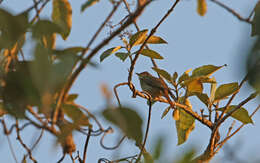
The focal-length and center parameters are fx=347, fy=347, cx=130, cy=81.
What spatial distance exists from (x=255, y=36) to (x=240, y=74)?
109 mm

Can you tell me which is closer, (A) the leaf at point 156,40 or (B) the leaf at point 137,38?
(B) the leaf at point 137,38

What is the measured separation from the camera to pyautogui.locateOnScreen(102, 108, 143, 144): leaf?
1.31ft

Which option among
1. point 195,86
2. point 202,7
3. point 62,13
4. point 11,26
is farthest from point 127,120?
point 195,86

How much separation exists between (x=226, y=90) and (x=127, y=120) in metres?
0.61

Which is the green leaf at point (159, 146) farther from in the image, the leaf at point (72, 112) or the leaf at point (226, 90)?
the leaf at point (226, 90)

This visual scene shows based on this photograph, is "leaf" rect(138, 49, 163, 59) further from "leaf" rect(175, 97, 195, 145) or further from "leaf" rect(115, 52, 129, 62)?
"leaf" rect(175, 97, 195, 145)

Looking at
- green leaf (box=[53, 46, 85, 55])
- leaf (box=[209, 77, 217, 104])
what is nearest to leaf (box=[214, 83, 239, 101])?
leaf (box=[209, 77, 217, 104])

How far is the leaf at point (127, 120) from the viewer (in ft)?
1.31

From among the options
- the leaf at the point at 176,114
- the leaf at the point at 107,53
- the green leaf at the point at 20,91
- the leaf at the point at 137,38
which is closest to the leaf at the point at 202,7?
the leaf at the point at 137,38

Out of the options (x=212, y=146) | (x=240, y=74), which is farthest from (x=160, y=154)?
(x=212, y=146)

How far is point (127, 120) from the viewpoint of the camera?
16.7 inches

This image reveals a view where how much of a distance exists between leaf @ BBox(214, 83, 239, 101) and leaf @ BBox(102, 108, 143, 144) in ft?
1.96

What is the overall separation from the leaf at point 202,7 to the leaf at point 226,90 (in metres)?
0.25

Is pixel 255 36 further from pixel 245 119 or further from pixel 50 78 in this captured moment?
pixel 245 119
